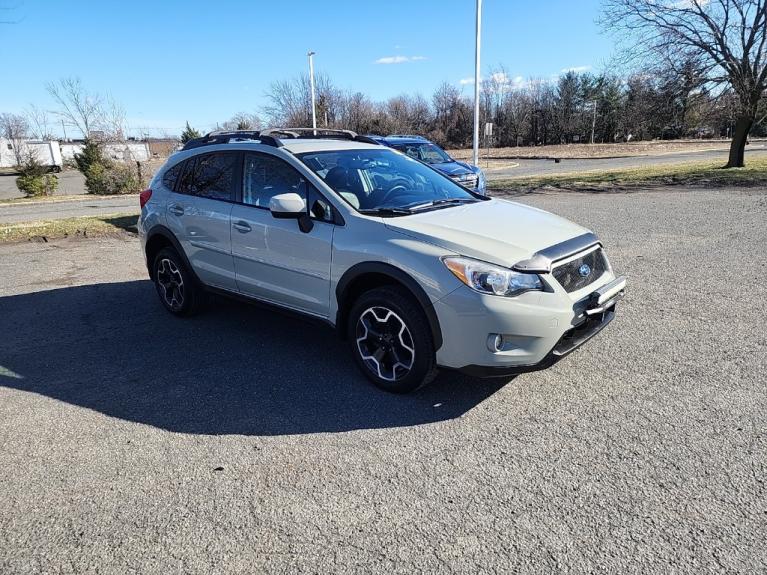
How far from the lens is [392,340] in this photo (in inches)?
148

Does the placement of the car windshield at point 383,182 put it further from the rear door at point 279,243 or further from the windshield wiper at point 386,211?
the rear door at point 279,243

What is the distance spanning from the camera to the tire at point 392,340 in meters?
3.54

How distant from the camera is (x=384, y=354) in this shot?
3.83m

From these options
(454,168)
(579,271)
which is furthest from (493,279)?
(454,168)

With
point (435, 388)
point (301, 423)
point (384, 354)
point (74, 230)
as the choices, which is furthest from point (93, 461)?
point (74, 230)

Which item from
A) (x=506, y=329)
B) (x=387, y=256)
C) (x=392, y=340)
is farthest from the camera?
(x=392, y=340)

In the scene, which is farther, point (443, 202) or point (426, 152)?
point (426, 152)

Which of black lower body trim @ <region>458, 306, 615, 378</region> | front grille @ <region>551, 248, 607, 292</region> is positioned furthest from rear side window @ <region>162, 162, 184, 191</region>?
front grille @ <region>551, 248, 607, 292</region>

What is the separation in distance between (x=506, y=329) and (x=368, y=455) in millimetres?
1121

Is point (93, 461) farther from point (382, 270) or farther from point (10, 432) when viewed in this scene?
point (382, 270)

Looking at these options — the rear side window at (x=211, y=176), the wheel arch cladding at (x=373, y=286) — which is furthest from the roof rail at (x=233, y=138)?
the wheel arch cladding at (x=373, y=286)

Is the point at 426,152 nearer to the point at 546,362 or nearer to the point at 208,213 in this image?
the point at 208,213

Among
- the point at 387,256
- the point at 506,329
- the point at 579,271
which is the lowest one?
the point at 506,329

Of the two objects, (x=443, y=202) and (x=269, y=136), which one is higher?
(x=269, y=136)
